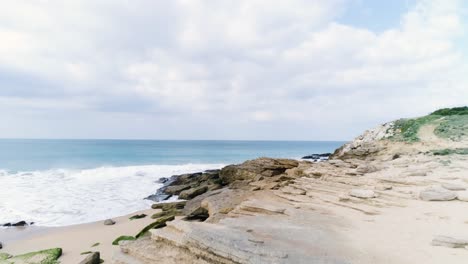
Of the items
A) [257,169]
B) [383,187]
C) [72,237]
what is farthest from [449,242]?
[257,169]

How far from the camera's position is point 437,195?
991 centimetres

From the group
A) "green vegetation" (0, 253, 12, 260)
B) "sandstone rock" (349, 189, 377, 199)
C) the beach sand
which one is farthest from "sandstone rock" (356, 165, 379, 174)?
"green vegetation" (0, 253, 12, 260)

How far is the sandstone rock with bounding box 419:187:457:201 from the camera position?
31.8ft

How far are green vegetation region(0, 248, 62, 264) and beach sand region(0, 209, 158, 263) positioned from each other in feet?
0.82

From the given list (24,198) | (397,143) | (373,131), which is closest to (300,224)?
(397,143)

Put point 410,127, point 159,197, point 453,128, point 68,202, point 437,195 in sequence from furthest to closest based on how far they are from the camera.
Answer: point 410,127 → point 453,128 → point 159,197 → point 68,202 → point 437,195

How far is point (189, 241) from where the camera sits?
6.39 meters

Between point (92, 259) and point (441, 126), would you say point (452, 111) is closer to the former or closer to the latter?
point (441, 126)

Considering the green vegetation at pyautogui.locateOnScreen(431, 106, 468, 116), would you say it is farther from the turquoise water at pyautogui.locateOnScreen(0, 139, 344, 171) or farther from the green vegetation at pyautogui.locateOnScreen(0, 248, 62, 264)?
the turquoise water at pyautogui.locateOnScreen(0, 139, 344, 171)

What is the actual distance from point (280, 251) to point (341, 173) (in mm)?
9616

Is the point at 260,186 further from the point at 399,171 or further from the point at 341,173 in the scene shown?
the point at 399,171

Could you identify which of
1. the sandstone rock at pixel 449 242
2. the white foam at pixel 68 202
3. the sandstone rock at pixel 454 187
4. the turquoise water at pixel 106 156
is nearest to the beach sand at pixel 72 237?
the white foam at pixel 68 202

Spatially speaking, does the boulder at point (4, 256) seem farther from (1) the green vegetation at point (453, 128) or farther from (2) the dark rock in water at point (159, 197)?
(1) the green vegetation at point (453, 128)

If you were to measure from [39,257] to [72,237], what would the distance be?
2.72 metres
